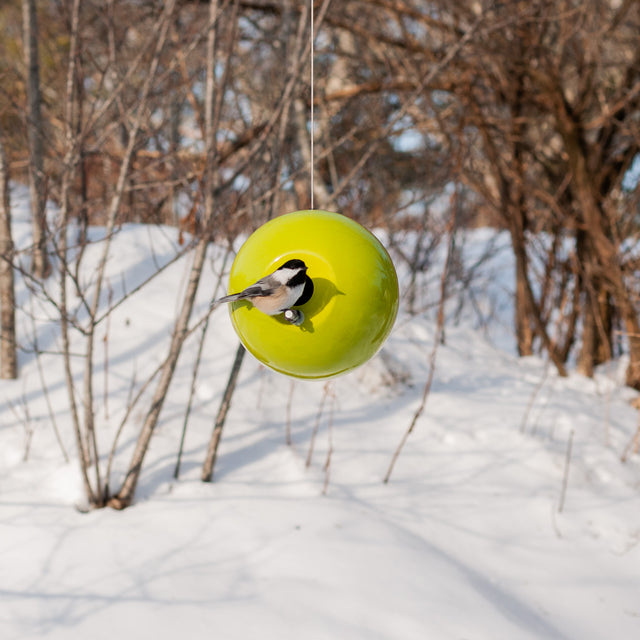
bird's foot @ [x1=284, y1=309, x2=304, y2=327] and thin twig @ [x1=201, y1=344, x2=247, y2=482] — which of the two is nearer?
bird's foot @ [x1=284, y1=309, x2=304, y2=327]

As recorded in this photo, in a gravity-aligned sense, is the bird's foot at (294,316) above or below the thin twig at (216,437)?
above

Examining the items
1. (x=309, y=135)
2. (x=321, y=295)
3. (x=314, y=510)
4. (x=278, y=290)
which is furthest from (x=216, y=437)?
(x=309, y=135)

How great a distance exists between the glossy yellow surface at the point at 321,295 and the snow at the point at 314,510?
1.25 m

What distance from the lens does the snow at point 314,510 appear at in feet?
7.06

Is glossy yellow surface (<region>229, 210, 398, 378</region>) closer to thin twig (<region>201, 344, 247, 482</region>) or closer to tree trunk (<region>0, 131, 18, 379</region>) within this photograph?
thin twig (<region>201, 344, 247, 482</region>)

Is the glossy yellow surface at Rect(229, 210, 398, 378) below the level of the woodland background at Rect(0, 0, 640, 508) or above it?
below

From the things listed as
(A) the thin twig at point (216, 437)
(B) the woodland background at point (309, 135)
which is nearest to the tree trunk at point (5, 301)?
(B) the woodland background at point (309, 135)

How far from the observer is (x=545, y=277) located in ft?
18.4

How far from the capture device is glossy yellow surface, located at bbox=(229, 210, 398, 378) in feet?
3.95

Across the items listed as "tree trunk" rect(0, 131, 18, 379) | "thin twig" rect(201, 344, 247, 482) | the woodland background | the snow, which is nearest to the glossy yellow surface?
the snow

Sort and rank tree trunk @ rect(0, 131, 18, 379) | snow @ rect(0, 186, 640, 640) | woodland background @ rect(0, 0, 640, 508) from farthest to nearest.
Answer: tree trunk @ rect(0, 131, 18, 379) < woodland background @ rect(0, 0, 640, 508) < snow @ rect(0, 186, 640, 640)

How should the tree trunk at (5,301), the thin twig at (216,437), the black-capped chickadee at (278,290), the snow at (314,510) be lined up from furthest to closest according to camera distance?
1. the tree trunk at (5,301)
2. the thin twig at (216,437)
3. the snow at (314,510)
4. the black-capped chickadee at (278,290)

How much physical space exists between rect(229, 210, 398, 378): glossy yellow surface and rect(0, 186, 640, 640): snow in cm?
125

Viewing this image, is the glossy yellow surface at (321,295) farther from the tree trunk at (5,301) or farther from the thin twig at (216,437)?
the tree trunk at (5,301)
